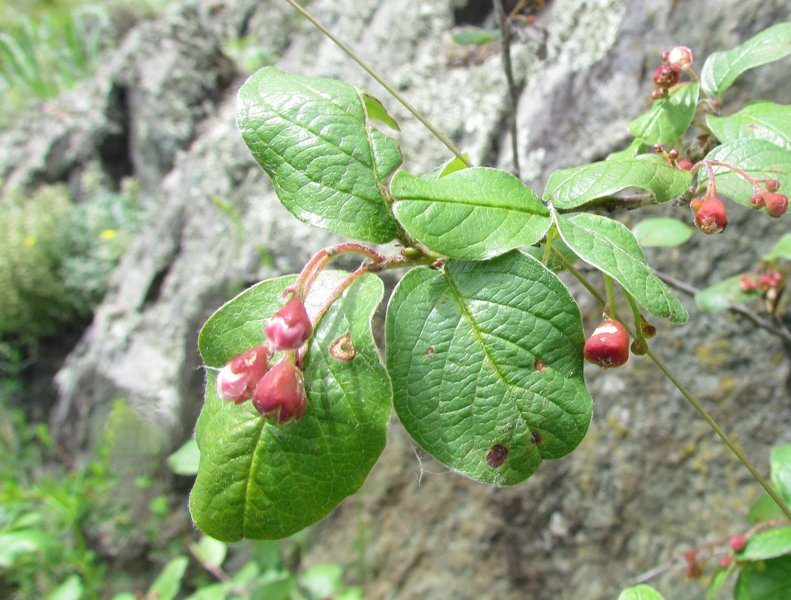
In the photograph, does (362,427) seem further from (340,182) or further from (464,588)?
(464,588)

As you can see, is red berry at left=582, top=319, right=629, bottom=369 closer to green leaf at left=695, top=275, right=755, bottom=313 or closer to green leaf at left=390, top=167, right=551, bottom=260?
green leaf at left=390, top=167, right=551, bottom=260

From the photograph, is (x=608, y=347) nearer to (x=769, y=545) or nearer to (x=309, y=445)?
(x=309, y=445)

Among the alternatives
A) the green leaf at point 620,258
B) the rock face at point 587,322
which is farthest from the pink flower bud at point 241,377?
the rock face at point 587,322

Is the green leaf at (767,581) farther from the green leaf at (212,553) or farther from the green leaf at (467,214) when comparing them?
the green leaf at (212,553)

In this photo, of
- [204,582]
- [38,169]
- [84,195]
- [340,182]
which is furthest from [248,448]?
[38,169]

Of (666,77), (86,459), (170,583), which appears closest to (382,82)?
(666,77)
